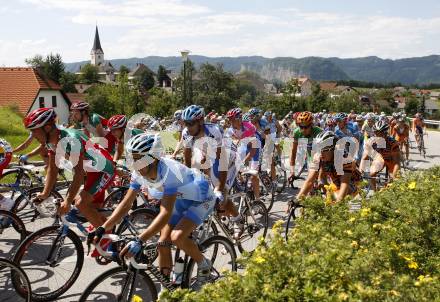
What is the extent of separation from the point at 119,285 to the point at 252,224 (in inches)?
119

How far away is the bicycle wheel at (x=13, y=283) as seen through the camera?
460 centimetres

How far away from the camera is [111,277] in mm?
4121

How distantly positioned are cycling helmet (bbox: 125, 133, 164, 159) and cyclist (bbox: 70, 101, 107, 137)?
428 centimetres

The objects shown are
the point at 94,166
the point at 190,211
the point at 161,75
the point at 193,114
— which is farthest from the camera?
the point at 161,75

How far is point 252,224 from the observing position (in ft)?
22.6

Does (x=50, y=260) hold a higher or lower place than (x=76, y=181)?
lower

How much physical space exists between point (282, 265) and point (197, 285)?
6.84 ft

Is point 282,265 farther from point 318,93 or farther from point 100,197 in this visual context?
point 318,93

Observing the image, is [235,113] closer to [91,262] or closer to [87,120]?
[87,120]

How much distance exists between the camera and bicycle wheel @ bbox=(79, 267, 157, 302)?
13.4 ft

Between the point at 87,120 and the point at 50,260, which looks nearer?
the point at 50,260

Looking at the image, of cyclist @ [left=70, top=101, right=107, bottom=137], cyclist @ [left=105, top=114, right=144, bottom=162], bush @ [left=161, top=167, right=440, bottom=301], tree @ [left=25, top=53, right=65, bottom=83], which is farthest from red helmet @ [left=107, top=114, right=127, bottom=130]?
tree @ [left=25, top=53, right=65, bottom=83]

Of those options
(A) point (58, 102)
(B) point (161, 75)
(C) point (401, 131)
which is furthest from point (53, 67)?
(C) point (401, 131)

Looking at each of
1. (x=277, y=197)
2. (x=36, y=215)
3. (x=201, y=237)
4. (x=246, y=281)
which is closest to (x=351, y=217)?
(x=201, y=237)
